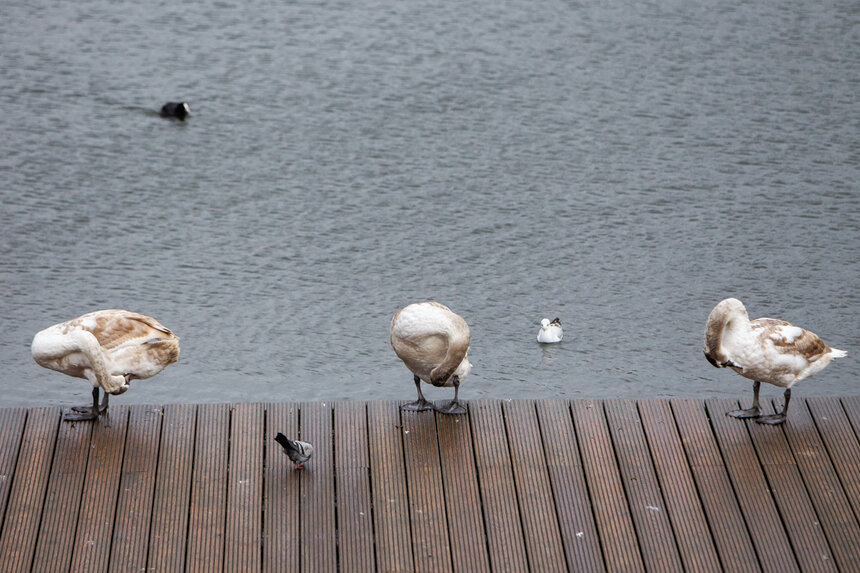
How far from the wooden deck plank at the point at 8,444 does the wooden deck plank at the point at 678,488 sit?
3395 millimetres

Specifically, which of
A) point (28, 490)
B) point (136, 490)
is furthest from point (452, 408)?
point (28, 490)

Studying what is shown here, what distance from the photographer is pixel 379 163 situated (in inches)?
437

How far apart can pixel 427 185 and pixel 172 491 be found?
5.91 m

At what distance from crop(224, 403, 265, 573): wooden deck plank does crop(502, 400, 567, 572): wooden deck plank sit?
1352 millimetres

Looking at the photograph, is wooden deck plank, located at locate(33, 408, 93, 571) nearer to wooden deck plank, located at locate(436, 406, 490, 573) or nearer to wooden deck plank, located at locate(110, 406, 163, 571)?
wooden deck plank, located at locate(110, 406, 163, 571)

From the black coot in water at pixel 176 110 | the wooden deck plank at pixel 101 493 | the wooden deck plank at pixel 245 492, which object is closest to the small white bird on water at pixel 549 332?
the wooden deck plank at pixel 245 492

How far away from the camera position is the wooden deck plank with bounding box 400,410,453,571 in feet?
16.8

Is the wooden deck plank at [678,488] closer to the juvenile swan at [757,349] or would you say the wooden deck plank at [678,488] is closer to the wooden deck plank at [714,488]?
the wooden deck plank at [714,488]

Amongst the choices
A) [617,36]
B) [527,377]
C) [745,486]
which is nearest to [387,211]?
[527,377]

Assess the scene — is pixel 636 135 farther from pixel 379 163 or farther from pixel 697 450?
pixel 697 450

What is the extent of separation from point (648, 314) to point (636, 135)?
3213 mm

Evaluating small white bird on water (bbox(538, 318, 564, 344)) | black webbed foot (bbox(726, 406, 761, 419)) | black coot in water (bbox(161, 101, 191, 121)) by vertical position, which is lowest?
black coot in water (bbox(161, 101, 191, 121))

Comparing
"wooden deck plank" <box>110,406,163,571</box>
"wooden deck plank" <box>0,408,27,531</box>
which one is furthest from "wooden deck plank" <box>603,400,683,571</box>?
"wooden deck plank" <box>0,408,27,531</box>

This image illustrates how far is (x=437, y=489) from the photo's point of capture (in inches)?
217
